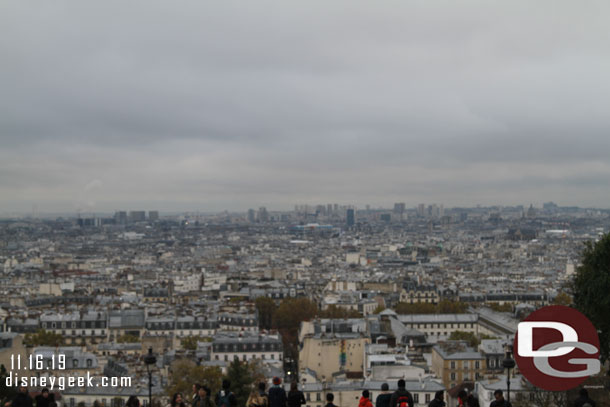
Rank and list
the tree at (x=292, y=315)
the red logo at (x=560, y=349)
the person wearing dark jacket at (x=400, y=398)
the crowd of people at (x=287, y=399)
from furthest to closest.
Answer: the tree at (x=292, y=315), the red logo at (x=560, y=349), the person wearing dark jacket at (x=400, y=398), the crowd of people at (x=287, y=399)

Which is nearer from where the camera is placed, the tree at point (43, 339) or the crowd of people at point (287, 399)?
the crowd of people at point (287, 399)

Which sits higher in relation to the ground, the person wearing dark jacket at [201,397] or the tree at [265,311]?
the person wearing dark jacket at [201,397]

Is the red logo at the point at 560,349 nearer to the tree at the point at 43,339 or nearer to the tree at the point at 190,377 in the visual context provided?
the tree at the point at 190,377

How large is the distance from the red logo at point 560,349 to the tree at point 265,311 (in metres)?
35.8

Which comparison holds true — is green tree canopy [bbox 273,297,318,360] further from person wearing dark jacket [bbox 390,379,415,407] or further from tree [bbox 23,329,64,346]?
person wearing dark jacket [bbox 390,379,415,407]

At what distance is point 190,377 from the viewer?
23062mm

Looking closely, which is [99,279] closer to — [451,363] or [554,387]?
[451,363]

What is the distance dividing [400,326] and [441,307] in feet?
39.5

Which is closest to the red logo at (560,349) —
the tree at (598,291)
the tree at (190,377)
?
the tree at (598,291)

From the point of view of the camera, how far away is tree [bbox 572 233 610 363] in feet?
56.9

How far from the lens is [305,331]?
3516cm

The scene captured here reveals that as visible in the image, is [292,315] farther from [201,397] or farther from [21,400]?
[21,400]

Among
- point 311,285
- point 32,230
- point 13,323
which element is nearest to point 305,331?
point 13,323

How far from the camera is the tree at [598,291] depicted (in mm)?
17328
